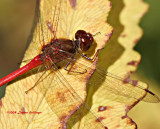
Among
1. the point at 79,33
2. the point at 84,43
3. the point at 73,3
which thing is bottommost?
the point at 84,43

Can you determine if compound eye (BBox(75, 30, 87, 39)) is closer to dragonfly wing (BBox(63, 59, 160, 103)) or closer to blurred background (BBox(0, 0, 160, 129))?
dragonfly wing (BBox(63, 59, 160, 103))

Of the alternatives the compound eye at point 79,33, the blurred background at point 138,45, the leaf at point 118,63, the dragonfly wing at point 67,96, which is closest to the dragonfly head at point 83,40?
the compound eye at point 79,33

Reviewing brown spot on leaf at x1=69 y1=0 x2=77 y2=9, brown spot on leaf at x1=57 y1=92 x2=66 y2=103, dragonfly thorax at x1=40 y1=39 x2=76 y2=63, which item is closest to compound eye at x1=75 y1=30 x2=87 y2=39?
dragonfly thorax at x1=40 y1=39 x2=76 y2=63

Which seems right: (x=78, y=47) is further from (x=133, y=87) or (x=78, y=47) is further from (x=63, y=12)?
(x=133, y=87)

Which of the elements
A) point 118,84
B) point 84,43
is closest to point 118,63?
point 118,84

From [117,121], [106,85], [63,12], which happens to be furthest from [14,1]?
[117,121]

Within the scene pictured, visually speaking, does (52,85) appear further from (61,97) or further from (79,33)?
(79,33)

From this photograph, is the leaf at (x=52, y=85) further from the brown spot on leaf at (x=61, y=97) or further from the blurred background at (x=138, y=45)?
the blurred background at (x=138, y=45)

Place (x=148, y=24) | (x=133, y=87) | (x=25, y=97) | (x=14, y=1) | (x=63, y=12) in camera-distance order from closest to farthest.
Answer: (x=25, y=97), (x=133, y=87), (x=63, y=12), (x=148, y=24), (x=14, y=1)
